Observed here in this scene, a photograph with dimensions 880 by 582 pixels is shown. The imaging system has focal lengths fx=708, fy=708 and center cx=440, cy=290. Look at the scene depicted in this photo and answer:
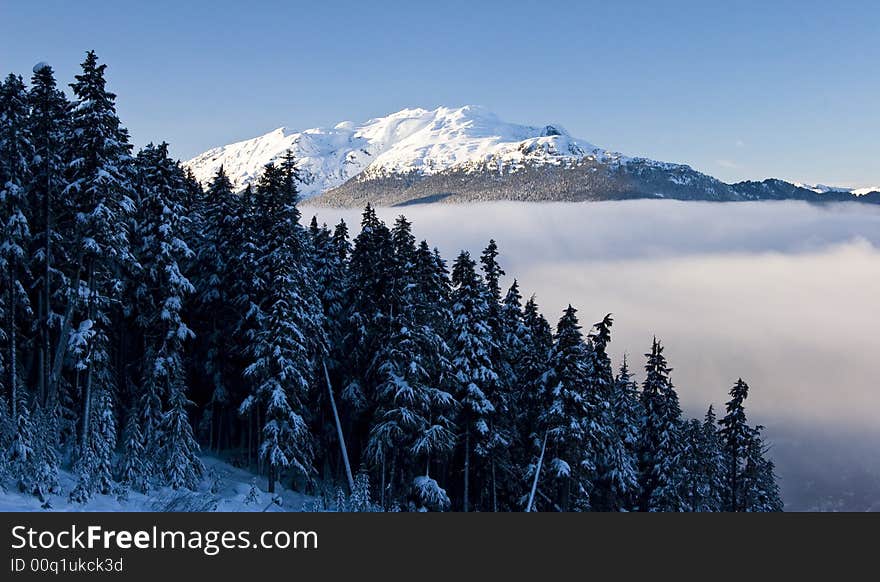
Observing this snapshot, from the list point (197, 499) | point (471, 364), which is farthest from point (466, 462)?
point (197, 499)

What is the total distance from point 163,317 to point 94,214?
20.4 feet

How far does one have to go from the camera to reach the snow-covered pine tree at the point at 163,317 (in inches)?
1241

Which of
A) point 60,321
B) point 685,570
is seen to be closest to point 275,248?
point 60,321

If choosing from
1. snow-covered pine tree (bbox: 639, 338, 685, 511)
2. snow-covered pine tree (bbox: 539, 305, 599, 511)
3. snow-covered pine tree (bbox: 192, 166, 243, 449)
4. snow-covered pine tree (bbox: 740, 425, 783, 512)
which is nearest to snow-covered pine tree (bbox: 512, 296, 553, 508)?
snow-covered pine tree (bbox: 539, 305, 599, 511)

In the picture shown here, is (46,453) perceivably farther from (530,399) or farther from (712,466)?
(712,466)

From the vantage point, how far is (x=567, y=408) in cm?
3916

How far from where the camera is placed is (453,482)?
44.6m

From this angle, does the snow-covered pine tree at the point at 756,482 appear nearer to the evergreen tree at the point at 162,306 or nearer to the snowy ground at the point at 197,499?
the snowy ground at the point at 197,499

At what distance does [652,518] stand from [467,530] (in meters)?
5.20

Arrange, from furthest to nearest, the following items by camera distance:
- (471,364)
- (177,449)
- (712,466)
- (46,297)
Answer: (712,466) → (471,364) → (177,449) → (46,297)

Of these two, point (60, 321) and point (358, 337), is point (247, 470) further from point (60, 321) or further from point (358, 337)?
point (60, 321)

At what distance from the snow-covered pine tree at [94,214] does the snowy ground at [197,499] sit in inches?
62.2

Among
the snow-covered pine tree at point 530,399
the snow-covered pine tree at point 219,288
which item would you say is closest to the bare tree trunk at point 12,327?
the snow-covered pine tree at point 219,288

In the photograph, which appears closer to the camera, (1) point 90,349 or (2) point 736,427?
(1) point 90,349
